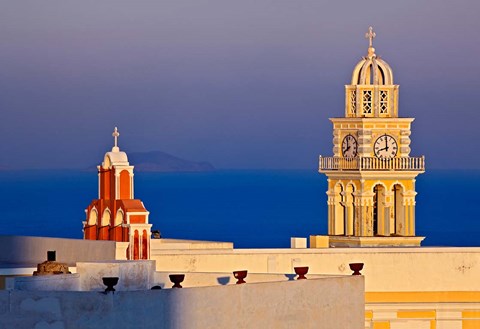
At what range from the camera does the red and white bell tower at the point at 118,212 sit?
52.6 meters

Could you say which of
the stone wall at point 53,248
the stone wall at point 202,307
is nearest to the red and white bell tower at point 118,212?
the stone wall at point 53,248

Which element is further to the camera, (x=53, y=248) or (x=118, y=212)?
(x=118, y=212)

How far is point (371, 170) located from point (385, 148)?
2.81ft

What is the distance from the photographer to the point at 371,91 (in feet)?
250

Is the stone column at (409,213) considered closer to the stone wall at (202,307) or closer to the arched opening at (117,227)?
the arched opening at (117,227)

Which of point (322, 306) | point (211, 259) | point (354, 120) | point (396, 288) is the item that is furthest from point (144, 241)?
point (354, 120)

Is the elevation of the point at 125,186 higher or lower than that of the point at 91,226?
higher

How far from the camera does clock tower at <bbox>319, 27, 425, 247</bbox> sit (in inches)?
2955

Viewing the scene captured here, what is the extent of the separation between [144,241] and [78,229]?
81.7 meters

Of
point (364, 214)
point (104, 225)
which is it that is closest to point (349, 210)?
point (364, 214)

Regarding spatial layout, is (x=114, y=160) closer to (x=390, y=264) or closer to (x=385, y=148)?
(x=390, y=264)

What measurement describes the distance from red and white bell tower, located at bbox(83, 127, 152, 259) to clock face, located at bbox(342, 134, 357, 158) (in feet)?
68.5

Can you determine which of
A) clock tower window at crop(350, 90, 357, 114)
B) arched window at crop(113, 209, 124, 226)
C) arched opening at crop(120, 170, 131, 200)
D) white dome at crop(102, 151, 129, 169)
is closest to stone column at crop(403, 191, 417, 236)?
clock tower window at crop(350, 90, 357, 114)

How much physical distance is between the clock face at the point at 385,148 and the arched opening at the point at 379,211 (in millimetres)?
835
